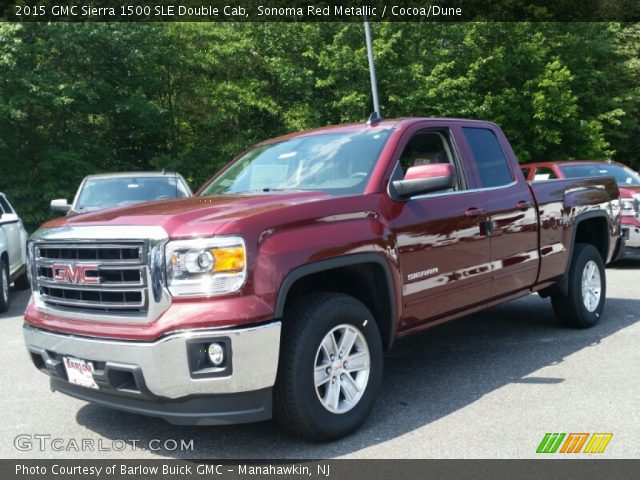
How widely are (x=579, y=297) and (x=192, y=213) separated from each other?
4.23m

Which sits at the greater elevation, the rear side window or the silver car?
the rear side window

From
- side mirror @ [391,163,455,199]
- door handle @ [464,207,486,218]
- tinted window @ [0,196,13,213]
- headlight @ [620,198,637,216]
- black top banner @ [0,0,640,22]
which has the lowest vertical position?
headlight @ [620,198,637,216]

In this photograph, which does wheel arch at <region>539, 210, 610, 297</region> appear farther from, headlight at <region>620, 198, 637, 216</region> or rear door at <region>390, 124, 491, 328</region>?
headlight at <region>620, 198, 637, 216</region>

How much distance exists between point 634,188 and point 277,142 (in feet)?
26.4

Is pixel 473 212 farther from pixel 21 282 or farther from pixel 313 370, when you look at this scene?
pixel 21 282

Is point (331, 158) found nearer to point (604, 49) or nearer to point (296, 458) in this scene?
point (296, 458)

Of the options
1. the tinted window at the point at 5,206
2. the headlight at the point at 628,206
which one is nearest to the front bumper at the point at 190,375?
the tinted window at the point at 5,206

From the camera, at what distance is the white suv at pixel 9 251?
30.5 ft

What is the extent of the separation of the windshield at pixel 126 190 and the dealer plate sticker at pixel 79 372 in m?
6.44

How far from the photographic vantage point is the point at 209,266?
3535 millimetres

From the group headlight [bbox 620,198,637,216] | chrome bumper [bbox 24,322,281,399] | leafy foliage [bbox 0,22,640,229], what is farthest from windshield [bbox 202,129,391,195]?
leafy foliage [bbox 0,22,640,229]

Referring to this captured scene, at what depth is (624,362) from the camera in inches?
219

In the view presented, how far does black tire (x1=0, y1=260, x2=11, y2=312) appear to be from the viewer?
916cm

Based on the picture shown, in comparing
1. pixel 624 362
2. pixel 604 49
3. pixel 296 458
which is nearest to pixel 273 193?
pixel 296 458
